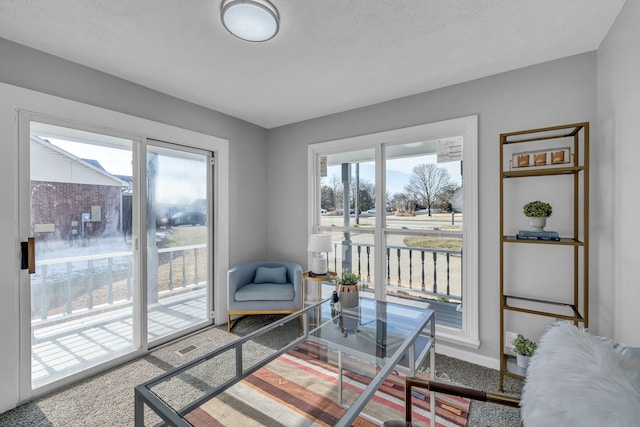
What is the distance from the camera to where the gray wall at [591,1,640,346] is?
1528 millimetres

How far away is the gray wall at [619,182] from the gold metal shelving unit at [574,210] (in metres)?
0.10

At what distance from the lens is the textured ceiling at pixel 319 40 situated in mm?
1619

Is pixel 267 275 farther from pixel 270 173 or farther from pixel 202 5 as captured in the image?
pixel 202 5

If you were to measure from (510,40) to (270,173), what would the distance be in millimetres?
2960

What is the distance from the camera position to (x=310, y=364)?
6.44 feet

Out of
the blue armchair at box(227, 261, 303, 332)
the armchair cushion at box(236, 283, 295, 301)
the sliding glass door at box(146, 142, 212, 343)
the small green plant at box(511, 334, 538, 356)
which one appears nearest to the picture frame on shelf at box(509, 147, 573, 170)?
the small green plant at box(511, 334, 538, 356)

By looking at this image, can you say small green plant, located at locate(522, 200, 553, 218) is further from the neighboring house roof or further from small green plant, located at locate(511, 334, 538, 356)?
the neighboring house roof

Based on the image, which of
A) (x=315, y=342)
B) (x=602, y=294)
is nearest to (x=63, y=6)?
(x=315, y=342)

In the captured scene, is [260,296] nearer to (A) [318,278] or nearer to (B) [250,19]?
(A) [318,278]

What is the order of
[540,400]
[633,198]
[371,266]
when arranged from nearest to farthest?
[540,400] → [633,198] → [371,266]

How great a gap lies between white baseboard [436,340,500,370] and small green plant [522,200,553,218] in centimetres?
128

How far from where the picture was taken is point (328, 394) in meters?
1.81

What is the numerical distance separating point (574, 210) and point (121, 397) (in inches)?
141

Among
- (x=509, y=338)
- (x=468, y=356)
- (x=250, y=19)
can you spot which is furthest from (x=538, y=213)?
(x=250, y=19)
